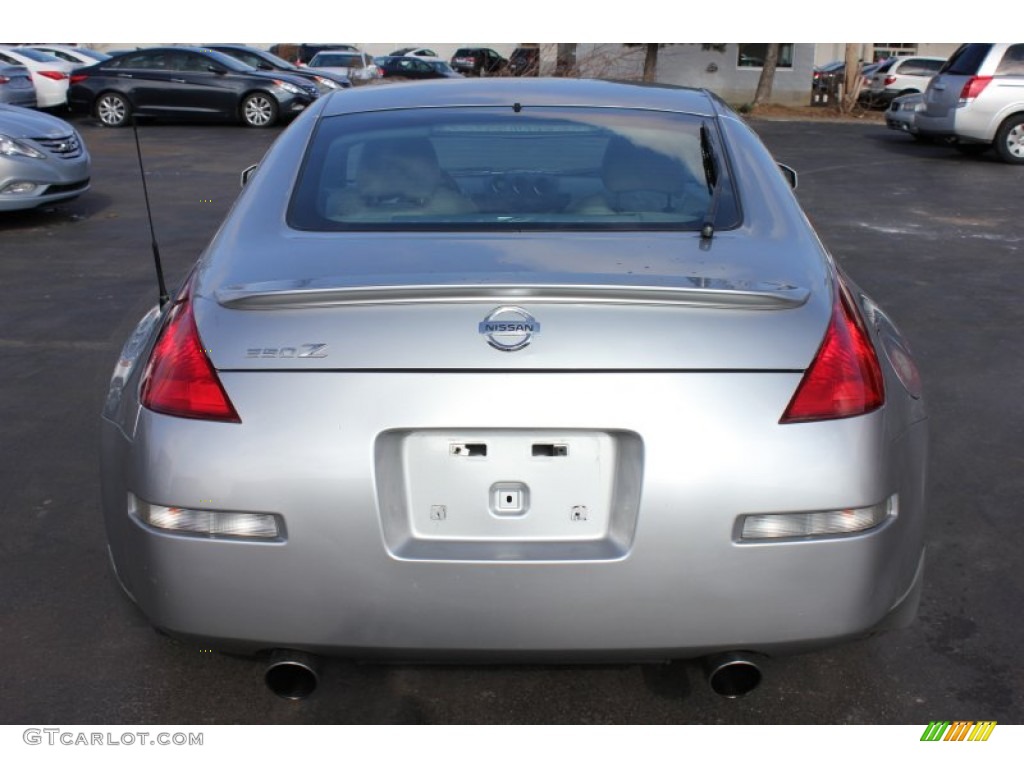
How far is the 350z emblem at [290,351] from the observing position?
2.45 metres

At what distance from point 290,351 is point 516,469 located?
54cm

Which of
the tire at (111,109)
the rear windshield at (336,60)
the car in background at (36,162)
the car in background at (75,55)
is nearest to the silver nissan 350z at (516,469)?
Result: the car in background at (36,162)

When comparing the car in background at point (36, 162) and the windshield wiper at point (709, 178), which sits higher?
the windshield wiper at point (709, 178)

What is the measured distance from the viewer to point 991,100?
1677 cm

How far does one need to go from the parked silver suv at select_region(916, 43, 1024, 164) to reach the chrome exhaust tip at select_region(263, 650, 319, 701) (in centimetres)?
1655

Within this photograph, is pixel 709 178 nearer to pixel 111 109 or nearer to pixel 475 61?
pixel 111 109

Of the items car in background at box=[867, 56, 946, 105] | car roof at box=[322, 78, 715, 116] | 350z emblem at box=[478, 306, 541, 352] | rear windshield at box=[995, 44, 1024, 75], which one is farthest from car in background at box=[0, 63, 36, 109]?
car in background at box=[867, 56, 946, 105]

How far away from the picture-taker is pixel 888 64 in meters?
33.1

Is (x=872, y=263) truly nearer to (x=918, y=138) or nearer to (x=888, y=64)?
(x=918, y=138)

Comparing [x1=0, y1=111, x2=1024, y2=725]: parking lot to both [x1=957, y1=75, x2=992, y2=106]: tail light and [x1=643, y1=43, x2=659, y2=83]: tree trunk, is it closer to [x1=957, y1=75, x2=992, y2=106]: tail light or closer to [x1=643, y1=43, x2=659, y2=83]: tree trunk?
[x1=957, y1=75, x2=992, y2=106]: tail light

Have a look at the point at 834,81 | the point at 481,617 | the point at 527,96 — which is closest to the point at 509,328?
the point at 481,617

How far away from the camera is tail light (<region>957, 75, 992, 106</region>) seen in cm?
1683

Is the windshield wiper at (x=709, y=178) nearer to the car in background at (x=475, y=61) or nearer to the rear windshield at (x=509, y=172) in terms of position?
the rear windshield at (x=509, y=172)

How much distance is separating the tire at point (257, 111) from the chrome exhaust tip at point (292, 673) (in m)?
20.7
